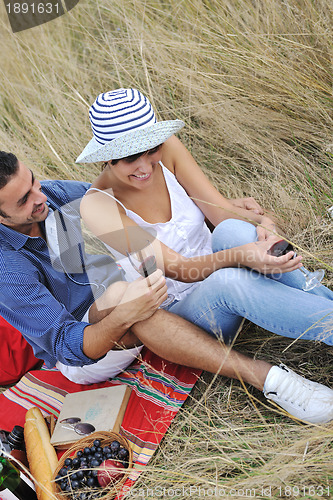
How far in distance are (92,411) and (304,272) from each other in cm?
123

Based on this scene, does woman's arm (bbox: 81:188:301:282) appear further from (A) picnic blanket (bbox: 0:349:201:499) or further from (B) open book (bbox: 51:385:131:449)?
(B) open book (bbox: 51:385:131:449)

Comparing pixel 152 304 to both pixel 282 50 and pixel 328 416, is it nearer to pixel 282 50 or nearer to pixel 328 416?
pixel 328 416

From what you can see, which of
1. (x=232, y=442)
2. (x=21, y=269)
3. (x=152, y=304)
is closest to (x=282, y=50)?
(x=152, y=304)

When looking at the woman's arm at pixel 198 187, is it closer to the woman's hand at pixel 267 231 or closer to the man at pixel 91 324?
the woman's hand at pixel 267 231

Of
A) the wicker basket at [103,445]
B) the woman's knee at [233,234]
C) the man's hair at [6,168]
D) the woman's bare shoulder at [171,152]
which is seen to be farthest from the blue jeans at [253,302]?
the man's hair at [6,168]

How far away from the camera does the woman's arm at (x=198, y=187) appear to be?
257 centimetres

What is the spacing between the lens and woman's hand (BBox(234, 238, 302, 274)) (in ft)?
6.76

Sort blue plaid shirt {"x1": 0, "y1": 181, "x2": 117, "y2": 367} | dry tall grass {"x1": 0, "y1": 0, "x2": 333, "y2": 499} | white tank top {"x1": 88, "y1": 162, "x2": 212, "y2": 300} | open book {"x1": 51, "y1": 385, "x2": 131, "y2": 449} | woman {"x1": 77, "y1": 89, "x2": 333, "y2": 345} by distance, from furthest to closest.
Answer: white tank top {"x1": 88, "y1": 162, "x2": 212, "y2": 300} < open book {"x1": 51, "y1": 385, "x2": 131, "y2": 449} < blue plaid shirt {"x1": 0, "y1": 181, "x2": 117, "y2": 367} < woman {"x1": 77, "y1": 89, "x2": 333, "y2": 345} < dry tall grass {"x1": 0, "y1": 0, "x2": 333, "y2": 499}

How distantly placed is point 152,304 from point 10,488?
97cm

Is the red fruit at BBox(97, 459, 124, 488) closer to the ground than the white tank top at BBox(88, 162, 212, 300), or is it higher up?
closer to the ground

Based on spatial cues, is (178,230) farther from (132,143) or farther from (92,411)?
(92,411)

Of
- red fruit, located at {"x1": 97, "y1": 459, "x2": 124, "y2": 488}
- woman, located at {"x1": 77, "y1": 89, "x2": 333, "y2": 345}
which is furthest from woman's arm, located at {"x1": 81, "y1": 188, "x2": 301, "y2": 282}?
red fruit, located at {"x1": 97, "y1": 459, "x2": 124, "y2": 488}

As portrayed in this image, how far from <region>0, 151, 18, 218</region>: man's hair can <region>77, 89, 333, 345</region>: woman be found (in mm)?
317

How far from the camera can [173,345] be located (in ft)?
7.36
